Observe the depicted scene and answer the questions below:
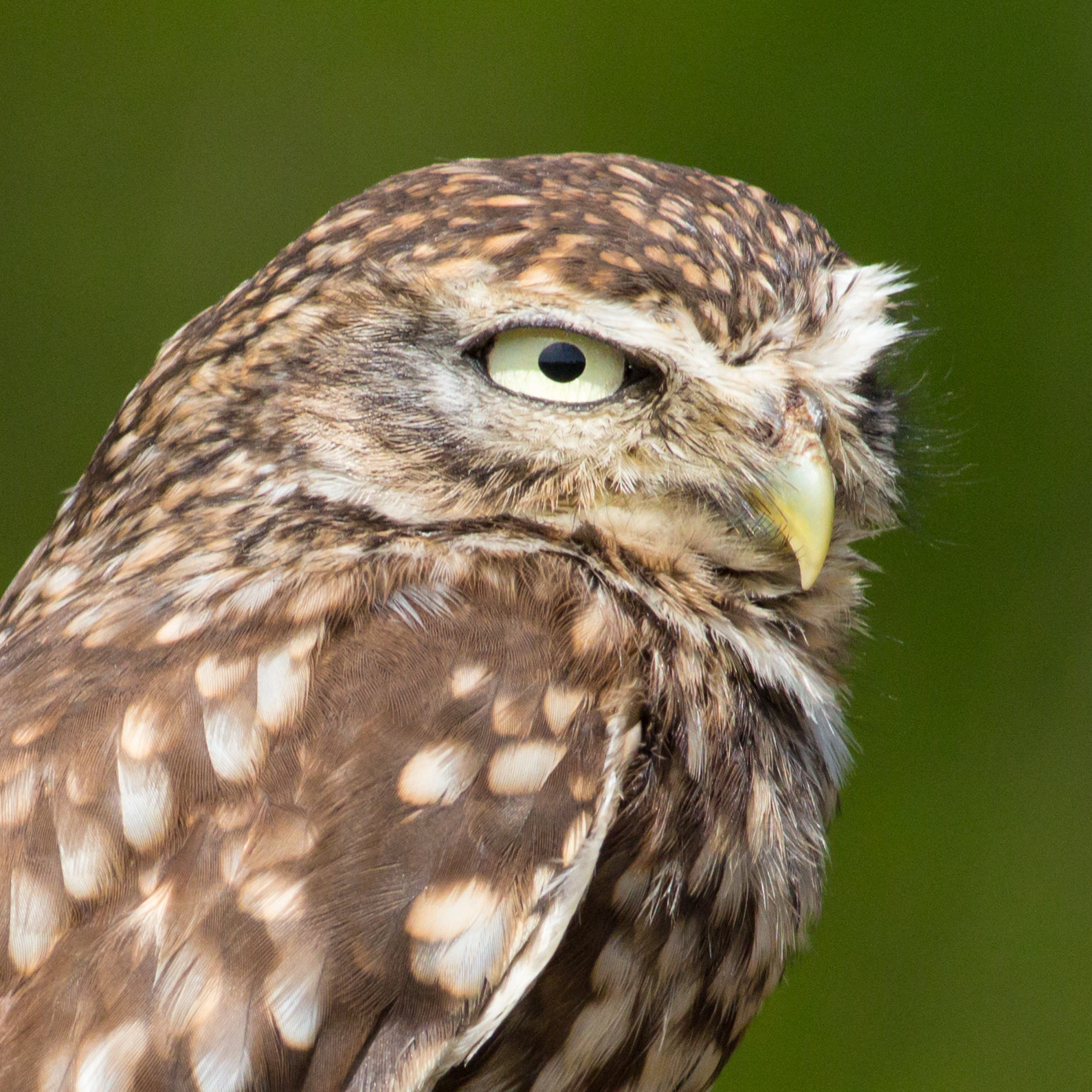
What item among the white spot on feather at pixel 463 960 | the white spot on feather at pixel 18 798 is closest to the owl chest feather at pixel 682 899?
the white spot on feather at pixel 463 960

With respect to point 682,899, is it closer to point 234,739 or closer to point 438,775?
point 438,775

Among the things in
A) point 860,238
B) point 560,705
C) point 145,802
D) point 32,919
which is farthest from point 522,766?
point 860,238

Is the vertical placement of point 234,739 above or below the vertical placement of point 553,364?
below

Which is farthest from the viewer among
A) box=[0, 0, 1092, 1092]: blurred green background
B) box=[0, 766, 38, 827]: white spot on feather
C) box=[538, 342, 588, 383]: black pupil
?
box=[0, 0, 1092, 1092]: blurred green background

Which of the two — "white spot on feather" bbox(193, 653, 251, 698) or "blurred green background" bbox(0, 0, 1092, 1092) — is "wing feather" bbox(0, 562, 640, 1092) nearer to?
"white spot on feather" bbox(193, 653, 251, 698)

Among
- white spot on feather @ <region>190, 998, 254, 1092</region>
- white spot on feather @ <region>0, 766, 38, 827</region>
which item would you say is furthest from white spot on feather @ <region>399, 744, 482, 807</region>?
white spot on feather @ <region>0, 766, 38, 827</region>
